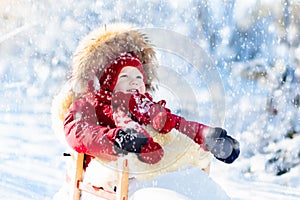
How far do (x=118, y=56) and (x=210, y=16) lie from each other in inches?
34.5

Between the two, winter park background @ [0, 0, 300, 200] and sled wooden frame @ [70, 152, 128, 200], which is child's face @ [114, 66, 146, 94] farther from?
winter park background @ [0, 0, 300, 200]

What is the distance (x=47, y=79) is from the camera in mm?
2049

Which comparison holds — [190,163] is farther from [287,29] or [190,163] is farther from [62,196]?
[287,29]

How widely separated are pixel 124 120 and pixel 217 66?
96 cm

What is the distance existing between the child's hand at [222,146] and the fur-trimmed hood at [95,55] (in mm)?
289

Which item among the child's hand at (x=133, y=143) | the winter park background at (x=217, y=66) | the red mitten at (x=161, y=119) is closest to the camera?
the child's hand at (x=133, y=143)

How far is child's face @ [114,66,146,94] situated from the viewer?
1.25m

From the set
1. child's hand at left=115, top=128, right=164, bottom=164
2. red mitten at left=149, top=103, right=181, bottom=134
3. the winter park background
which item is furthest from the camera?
the winter park background

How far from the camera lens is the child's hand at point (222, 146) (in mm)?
1135

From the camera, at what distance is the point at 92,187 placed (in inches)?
47.7

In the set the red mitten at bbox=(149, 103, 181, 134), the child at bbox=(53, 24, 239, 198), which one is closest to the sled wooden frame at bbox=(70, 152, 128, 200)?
the child at bbox=(53, 24, 239, 198)

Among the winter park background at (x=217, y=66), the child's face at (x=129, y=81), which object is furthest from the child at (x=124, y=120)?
the winter park background at (x=217, y=66)

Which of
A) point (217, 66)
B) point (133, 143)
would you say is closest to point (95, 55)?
point (133, 143)

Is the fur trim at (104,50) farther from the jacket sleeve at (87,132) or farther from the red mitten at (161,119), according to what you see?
the red mitten at (161,119)
